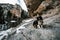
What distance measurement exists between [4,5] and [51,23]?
210 inches

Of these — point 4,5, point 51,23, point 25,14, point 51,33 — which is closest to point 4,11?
point 4,5

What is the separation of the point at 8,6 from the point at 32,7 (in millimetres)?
2771

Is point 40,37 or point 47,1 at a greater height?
point 47,1

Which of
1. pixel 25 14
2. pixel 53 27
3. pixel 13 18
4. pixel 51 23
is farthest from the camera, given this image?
pixel 25 14

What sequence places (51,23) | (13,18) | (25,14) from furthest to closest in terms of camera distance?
(25,14), (13,18), (51,23)

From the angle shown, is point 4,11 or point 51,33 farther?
point 4,11

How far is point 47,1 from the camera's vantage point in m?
12.0

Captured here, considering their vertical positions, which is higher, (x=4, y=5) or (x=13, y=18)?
(x=4, y=5)

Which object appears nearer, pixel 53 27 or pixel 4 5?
pixel 53 27

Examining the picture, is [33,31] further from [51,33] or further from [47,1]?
[47,1]

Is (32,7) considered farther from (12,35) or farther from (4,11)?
(12,35)

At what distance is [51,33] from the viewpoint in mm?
6402

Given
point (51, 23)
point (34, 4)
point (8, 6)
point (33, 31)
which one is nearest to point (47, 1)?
point (34, 4)

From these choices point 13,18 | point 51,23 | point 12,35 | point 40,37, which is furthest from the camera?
point 13,18
